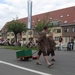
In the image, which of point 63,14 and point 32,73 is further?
point 63,14

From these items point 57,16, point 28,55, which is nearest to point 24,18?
point 57,16

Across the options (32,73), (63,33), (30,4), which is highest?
(30,4)

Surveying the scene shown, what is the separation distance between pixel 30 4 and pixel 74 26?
20.8m

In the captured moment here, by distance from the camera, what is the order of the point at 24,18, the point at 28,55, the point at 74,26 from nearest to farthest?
the point at 28,55, the point at 74,26, the point at 24,18

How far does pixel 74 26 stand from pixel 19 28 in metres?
19.8

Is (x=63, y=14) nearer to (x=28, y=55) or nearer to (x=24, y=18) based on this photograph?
(x=24, y=18)

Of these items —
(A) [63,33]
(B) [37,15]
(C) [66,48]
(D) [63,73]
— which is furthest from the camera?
(B) [37,15]

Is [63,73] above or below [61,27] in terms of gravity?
below

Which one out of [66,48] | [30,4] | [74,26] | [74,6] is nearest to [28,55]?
[66,48]

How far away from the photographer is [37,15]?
74688 mm

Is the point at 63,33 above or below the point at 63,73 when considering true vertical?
above

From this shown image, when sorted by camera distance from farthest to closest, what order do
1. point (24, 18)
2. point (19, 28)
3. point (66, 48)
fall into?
point (24, 18) → point (19, 28) → point (66, 48)

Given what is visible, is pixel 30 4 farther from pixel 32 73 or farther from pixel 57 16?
pixel 32 73

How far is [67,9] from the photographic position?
64.9 metres
